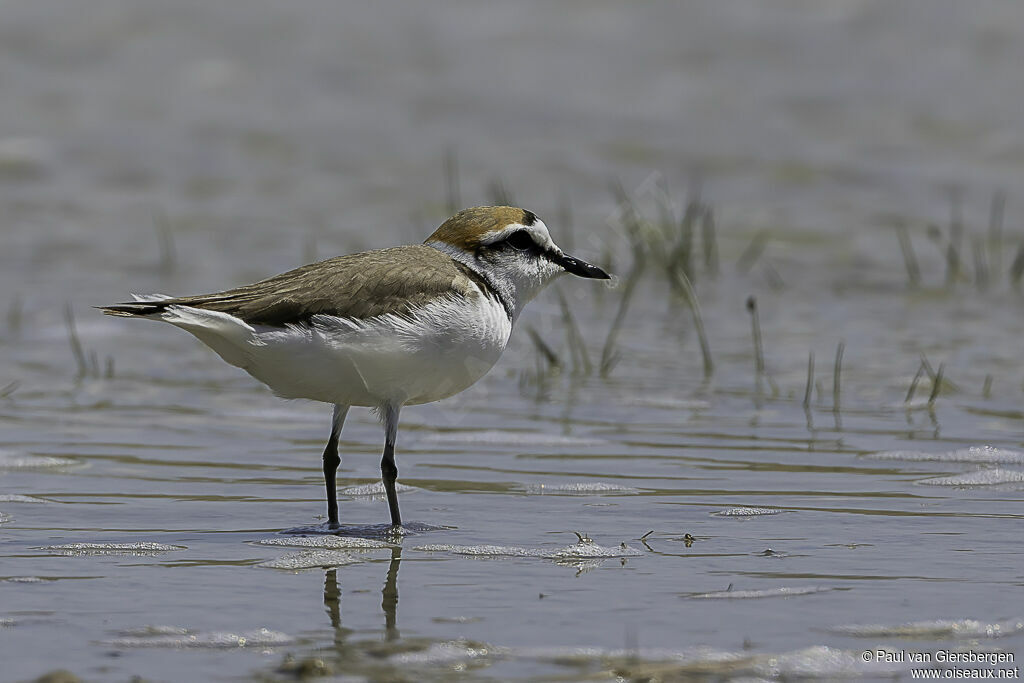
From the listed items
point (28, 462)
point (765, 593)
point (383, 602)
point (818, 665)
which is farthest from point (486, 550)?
point (28, 462)

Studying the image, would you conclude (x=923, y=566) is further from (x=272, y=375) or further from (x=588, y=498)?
(x=272, y=375)

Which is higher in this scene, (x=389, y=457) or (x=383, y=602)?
(x=389, y=457)

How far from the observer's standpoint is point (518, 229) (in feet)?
18.1

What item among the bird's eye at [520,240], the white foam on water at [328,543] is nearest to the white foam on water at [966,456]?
the bird's eye at [520,240]

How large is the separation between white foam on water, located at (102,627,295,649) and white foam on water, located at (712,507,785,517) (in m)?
1.94

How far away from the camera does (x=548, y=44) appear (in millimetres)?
15828

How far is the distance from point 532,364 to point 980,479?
3.20 meters

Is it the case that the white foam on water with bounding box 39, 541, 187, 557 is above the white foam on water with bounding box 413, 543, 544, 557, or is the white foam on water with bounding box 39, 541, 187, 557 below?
above

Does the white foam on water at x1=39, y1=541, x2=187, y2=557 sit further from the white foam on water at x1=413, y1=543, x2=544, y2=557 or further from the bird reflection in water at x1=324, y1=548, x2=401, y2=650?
the white foam on water at x1=413, y1=543, x2=544, y2=557

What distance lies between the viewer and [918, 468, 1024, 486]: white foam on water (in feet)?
18.6

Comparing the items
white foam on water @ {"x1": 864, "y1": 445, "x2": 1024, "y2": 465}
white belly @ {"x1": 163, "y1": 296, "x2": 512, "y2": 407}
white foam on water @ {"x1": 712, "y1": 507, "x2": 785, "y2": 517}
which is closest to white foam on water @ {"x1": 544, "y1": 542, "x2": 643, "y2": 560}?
white foam on water @ {"x1": 712, "y1": 507, "x2": 785, "y2": 517}

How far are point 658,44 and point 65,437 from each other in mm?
10479

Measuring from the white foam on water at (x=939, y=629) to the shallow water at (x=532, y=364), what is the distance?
0.05 feet

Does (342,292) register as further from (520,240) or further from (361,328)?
(520,240)
